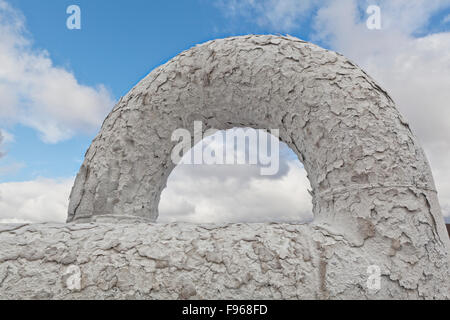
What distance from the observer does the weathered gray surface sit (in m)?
1.60

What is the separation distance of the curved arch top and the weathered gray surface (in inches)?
6.6

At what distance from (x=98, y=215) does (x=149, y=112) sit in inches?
34.8

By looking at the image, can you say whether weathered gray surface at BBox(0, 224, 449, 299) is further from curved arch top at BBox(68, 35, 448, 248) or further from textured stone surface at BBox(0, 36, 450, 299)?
curved arch top at BBox(68, 35, 448, 248)

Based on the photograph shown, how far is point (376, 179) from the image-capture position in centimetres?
187

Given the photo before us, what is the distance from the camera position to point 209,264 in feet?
5.42

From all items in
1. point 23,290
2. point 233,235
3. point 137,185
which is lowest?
point 23,290

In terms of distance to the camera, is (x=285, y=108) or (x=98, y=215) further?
(x=98, y=215)

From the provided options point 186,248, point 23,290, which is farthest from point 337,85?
point 23,290

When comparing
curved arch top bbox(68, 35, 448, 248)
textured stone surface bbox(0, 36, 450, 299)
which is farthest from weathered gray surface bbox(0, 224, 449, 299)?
curved arch top bbox(68, 35, 448, 248)

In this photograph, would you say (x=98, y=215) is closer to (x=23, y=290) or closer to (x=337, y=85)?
(x=23, y=290)

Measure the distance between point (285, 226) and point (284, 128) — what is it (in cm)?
82

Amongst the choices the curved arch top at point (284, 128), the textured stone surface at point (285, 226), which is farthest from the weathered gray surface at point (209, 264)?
the curved arch top at point (284, 128)

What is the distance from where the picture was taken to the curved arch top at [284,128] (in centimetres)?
188

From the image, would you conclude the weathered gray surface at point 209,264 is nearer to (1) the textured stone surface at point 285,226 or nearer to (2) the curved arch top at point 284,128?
(1) the textured stone surface at point 285,226
